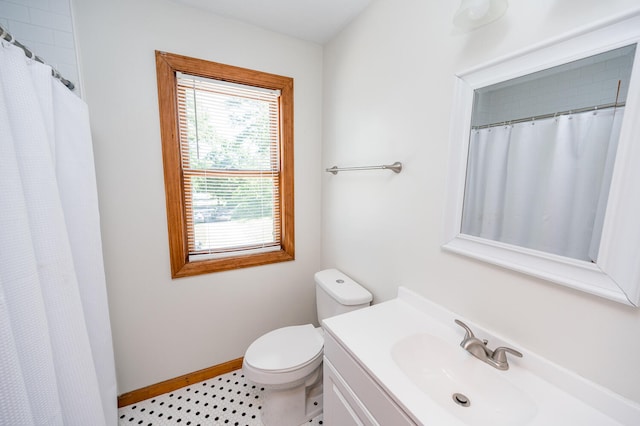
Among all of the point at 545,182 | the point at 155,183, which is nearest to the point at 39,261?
the point at 155,183

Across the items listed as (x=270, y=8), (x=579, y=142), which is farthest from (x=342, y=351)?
(x=270, y=8)

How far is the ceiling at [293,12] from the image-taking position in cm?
136

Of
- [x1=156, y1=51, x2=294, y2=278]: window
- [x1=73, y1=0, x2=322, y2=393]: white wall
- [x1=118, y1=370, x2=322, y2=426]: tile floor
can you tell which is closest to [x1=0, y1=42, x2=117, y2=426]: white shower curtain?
[x1=73, y1=0, x2=322, y2=393]: white wall

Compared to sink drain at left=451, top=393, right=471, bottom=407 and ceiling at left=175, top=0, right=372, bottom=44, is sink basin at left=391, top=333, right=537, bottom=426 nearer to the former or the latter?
sink drain at left=451, top=393, right=471, bottom=407

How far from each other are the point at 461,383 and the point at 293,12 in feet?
Answer: 6.60

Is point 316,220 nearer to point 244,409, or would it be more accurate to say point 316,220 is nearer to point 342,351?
point 342,351

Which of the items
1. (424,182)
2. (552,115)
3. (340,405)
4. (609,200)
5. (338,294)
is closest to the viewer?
(609,200)

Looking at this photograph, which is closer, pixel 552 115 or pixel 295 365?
pixel 552 115

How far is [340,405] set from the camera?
38.5 inches

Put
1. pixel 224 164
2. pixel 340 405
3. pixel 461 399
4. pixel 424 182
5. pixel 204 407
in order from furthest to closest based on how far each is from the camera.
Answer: pixel 224 164
pixel 204 407
pixel 424 182
pixel 340 405
pixel 461 399

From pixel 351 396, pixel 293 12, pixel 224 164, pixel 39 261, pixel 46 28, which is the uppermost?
pixel 293 12

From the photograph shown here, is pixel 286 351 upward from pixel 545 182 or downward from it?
downward

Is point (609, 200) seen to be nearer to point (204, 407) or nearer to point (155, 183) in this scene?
point (155, 183)

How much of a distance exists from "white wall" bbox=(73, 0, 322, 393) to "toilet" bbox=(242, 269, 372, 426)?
463mm
